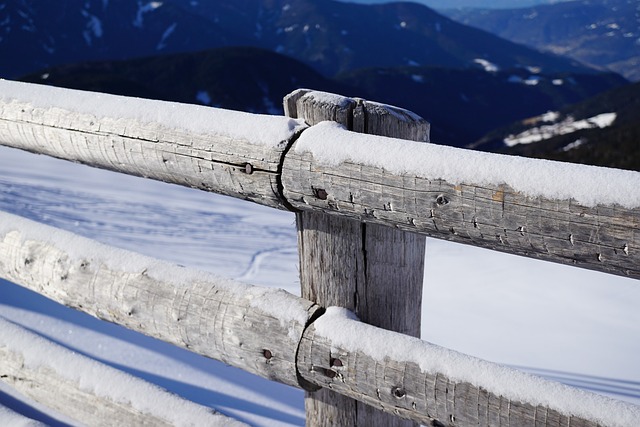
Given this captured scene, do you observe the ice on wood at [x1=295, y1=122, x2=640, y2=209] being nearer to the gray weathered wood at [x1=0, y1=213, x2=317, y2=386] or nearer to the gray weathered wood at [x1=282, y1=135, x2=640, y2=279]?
the gray weathered wood at [x1=282, y1=135, x2=640, y2=279]

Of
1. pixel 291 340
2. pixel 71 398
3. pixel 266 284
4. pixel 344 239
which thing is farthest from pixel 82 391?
pixel 266 284

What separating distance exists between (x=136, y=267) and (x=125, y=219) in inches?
209

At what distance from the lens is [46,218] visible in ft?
21.4

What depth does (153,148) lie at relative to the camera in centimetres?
174

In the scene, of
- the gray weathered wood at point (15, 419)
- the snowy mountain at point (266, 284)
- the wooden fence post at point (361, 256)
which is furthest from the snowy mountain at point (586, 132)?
the gray weathered wood at point (15, 419)

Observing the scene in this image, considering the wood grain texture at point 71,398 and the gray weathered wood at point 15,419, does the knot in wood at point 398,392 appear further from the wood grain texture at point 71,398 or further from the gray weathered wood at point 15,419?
the gray weathered wood at point 15,419

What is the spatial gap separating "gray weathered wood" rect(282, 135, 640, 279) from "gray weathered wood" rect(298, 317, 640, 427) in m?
0.29

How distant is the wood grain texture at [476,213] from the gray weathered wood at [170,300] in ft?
1.05

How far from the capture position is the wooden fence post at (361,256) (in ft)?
5.07

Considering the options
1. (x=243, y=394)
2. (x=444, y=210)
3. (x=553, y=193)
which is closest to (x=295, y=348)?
(x=444, y=210)

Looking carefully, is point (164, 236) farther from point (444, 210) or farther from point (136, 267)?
point (444, 210)

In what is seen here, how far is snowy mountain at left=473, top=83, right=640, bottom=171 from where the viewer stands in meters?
45.9

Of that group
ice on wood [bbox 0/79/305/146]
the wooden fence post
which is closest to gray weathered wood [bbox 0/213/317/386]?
the wooden fence post

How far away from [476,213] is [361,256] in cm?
39
